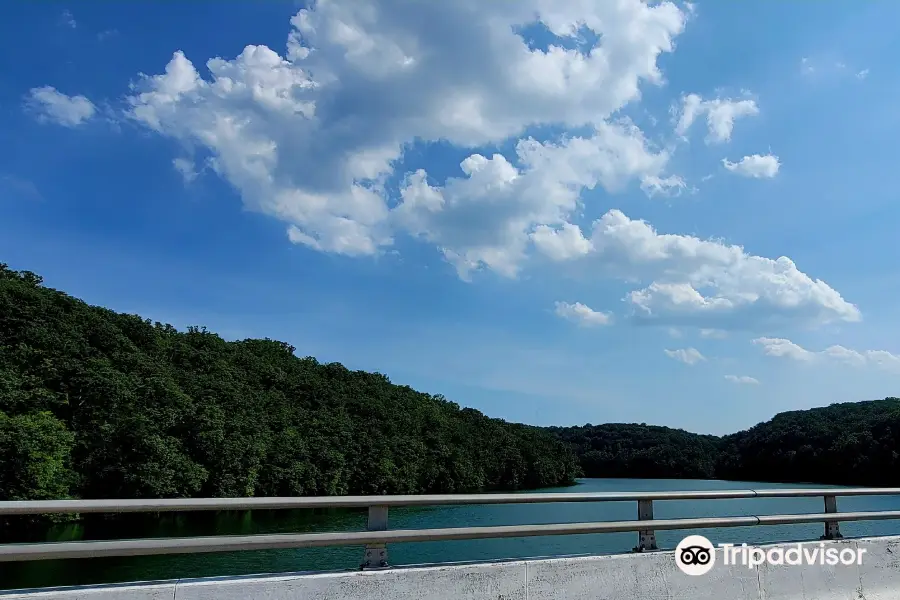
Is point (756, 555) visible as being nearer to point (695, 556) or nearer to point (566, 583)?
point (695, 556)

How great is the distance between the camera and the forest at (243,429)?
3931 centimetres

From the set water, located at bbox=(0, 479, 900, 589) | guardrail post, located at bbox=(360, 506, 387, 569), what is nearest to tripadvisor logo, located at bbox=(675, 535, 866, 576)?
guardrail post, located at bbox=(360, 506, 387, 569)

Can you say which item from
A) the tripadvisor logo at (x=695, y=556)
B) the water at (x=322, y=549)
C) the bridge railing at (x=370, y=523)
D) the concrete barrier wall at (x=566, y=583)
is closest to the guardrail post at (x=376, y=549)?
the bridge railing at (x=370, y=523)

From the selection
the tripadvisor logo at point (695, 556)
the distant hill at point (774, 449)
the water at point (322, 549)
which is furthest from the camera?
the distant hill at point (774, 449)

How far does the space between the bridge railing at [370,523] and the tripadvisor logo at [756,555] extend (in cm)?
23

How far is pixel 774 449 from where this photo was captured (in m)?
110

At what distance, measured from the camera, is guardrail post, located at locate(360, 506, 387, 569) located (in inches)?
180

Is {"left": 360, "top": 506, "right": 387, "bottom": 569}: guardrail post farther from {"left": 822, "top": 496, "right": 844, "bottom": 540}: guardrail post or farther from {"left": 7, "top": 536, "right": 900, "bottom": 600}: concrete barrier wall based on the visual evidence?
{"left": 822, "top": 496, "right": 844, "bottom": 540}: guardrail post

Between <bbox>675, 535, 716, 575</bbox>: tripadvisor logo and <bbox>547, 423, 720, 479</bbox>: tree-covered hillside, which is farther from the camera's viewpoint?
<bbox>547, 423, 720, 479</bbox>: tree-covered hillside

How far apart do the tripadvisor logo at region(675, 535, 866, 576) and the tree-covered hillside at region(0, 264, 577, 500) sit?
35.6 meters

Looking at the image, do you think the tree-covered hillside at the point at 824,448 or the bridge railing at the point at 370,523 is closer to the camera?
the bridge railing at the point at 370,523

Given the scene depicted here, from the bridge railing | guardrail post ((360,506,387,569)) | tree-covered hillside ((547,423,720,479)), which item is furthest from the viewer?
tree-covered hillside ((547,423,720,479))

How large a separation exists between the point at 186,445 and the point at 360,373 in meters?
54.7

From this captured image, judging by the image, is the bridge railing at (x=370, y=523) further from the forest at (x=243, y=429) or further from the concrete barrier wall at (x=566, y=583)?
the forest at (x=243, y=429)
